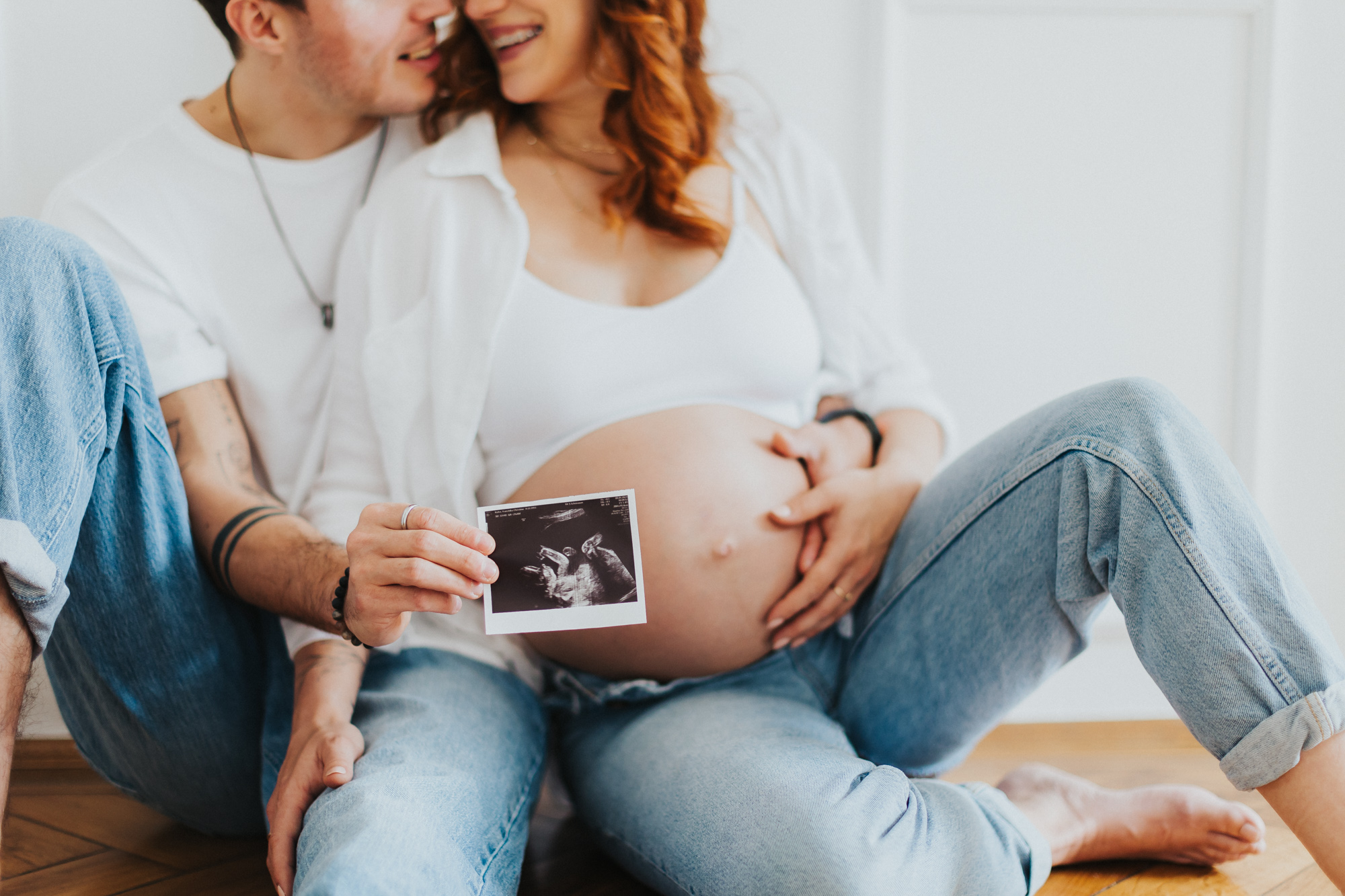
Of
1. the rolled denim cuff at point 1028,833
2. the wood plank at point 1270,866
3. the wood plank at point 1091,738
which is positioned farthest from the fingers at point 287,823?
the wood plank at point 1091,738

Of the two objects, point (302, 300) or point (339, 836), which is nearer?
point (339, 836)

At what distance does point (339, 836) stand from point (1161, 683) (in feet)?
2.36

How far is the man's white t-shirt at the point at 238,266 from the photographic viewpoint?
1108 millimetres

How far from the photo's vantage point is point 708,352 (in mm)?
1130

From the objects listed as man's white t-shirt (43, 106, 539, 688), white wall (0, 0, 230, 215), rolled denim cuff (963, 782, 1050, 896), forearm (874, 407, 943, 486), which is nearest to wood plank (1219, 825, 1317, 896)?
rolled denim cuff (963, 782, 1050, 896)

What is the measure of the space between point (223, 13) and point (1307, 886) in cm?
172

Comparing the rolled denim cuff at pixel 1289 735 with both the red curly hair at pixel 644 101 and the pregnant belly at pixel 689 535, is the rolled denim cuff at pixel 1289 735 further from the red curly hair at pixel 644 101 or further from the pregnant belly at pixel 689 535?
the red curly hair at pixel 644 101

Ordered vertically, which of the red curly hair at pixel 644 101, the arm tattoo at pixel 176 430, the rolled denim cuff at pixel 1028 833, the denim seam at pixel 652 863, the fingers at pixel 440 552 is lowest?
the denim seam at pixel 652 863

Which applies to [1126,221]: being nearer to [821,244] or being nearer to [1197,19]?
[1197,19]

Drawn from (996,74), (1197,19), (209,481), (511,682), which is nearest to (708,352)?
(511,682)

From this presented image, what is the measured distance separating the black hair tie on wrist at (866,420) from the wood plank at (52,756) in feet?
4.30

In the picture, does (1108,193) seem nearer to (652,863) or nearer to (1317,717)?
(1317,717)

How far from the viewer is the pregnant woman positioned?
792mm

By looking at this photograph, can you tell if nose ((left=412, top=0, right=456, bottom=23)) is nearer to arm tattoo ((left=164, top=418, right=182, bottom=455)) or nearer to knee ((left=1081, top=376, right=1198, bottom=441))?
arm tattoo ((left=164, top=418, right=182, bottom=455))
